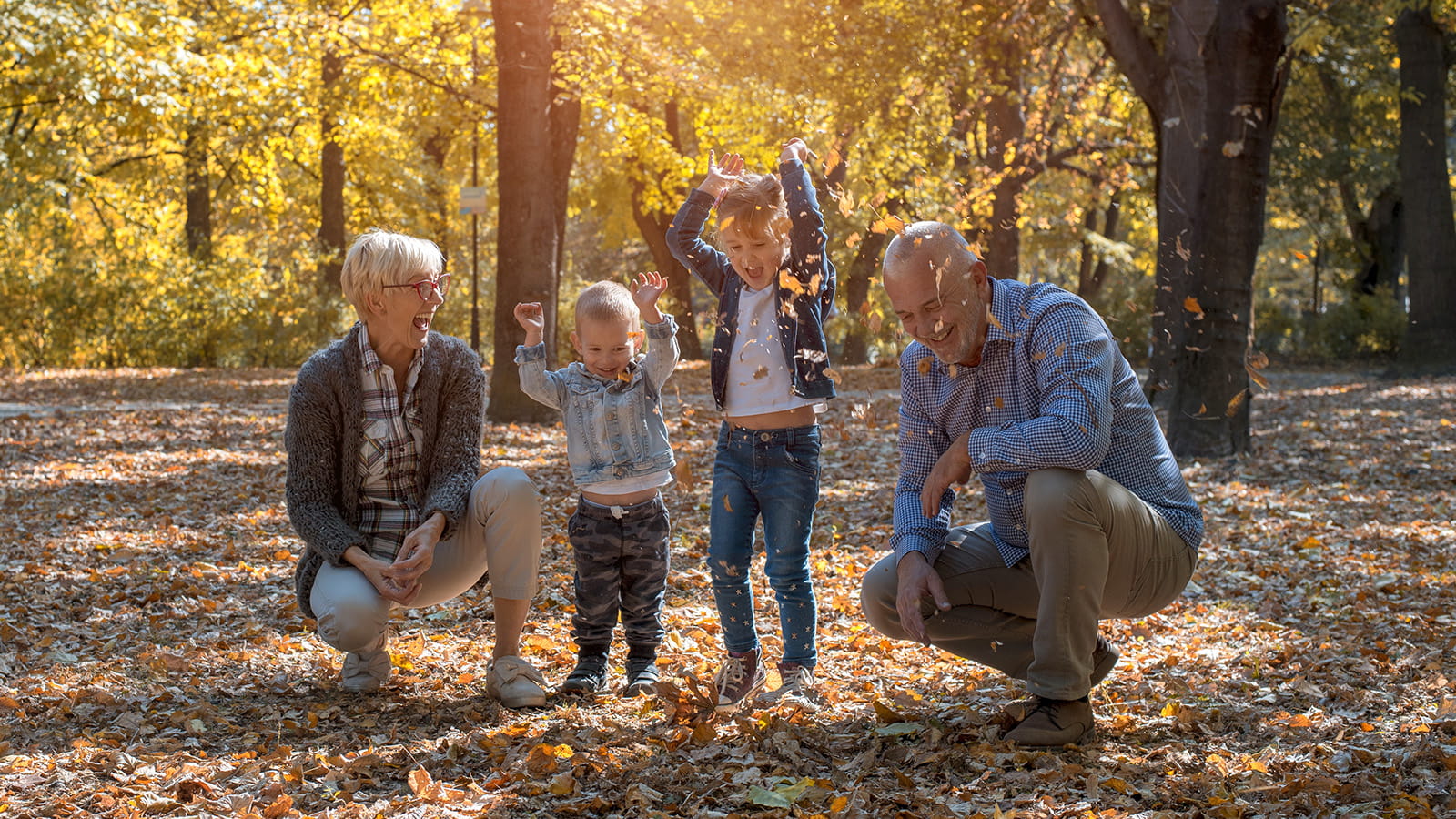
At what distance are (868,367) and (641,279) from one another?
17.9 metres

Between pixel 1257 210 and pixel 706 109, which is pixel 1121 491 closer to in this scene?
pixel 1257 210

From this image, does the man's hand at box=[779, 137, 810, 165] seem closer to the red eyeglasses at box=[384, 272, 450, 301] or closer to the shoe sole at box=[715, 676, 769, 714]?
the red eyeglasses at box=[384, 272, 450, 301]

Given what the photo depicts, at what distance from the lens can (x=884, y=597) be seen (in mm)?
3557

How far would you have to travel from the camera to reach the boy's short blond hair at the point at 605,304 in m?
3.84

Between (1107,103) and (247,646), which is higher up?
(1107,103)

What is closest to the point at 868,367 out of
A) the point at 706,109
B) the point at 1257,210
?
the point at 706,109

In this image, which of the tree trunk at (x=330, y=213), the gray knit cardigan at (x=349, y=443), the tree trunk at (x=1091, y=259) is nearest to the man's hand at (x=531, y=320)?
the gray knit cardigan at (x=349, y=443)

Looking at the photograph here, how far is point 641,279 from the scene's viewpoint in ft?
12.9

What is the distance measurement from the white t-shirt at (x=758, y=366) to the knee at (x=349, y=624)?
1.27 m

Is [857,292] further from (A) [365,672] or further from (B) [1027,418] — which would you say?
(B) [1027,418]

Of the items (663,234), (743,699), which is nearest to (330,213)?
(663,234)

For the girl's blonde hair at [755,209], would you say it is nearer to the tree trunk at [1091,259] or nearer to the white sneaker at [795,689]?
the white sneaker at [795,689]

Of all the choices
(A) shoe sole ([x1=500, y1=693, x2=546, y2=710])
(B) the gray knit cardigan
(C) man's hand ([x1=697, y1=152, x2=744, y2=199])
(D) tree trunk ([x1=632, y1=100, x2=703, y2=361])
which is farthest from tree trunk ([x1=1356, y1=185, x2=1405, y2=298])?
(A) shoe sole ([x1=500, y1=693, x2=546, y2=710])

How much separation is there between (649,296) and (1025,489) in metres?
1.33
